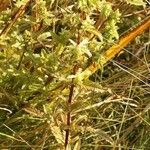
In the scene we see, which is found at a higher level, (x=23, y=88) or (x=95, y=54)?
(x=95, y=54)

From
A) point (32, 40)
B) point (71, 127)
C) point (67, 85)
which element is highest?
point (32, 40)

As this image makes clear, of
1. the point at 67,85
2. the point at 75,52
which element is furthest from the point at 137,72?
the point at 75,52

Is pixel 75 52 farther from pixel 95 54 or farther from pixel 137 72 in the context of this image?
pixel 137 72

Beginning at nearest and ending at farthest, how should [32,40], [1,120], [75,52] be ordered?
[75,52] → [32,40] → [1,120]

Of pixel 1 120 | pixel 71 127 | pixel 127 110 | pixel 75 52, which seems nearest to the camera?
pixel 75 52

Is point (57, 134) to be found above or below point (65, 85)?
below

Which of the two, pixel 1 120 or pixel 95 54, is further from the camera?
pixel 1 120
